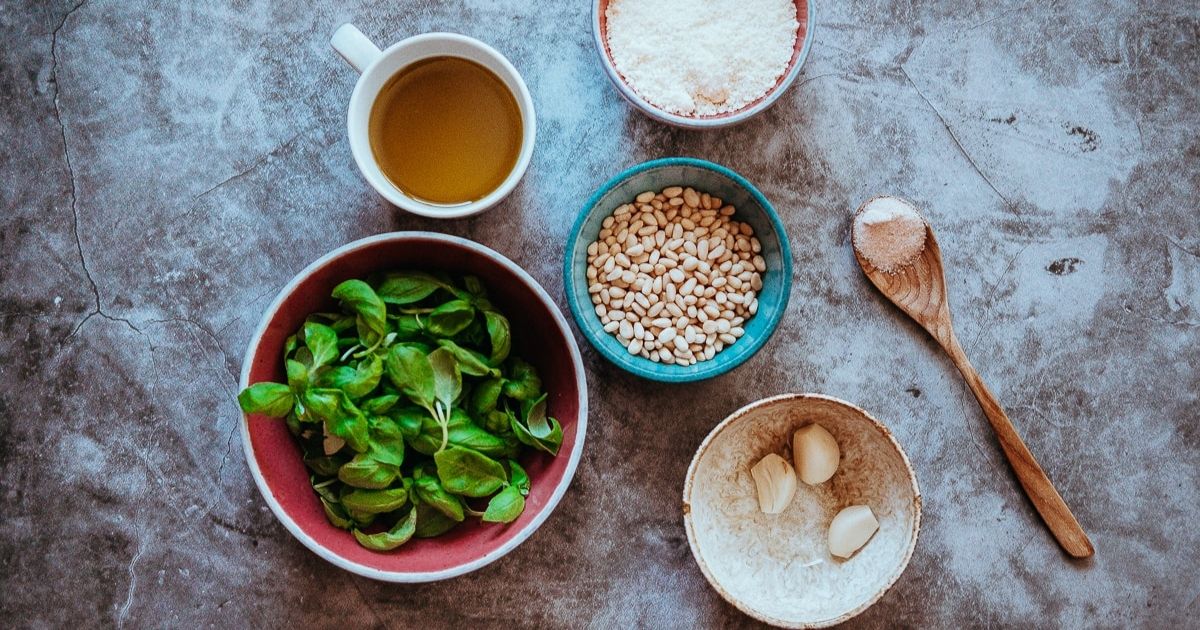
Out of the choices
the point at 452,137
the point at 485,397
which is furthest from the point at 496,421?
the point at 452,137

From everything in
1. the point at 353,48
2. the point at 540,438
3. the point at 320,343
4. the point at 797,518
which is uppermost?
the point at 353,48

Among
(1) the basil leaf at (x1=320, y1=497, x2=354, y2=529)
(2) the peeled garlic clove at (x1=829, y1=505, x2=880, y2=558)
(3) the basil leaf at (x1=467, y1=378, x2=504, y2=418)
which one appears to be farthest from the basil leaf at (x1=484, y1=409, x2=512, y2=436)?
(2) the peeled garlic clove at (x1=829, y1=505, x2=880, y2=558)

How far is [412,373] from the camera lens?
967mm

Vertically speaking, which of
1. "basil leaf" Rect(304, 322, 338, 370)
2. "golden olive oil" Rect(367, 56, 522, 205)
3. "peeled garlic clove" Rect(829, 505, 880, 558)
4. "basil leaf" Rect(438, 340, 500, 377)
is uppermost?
"golden olive oil" Rect(367, 56, 522, 205)

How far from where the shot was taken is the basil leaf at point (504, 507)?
3.26 ft

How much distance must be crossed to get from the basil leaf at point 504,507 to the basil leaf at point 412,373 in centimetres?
14

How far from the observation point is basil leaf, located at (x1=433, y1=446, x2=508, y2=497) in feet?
3.19

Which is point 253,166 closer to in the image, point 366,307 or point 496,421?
point 366,307

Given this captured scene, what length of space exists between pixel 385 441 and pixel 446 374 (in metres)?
0.10

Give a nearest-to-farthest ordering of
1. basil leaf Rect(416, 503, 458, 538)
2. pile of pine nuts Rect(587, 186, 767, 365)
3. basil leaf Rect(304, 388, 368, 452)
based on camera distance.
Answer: basil leaf Rect(304, 388, 368, 452) → basil leaf Rect(416, 503, 458, 538) → pile of pine nuts Rect(587, 186, 767, 365)

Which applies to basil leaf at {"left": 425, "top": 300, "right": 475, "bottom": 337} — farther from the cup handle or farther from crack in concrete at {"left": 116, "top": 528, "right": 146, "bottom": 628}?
crack in concrete at {"left": 116, "top": 528, "right": 146, "bottom": 628}

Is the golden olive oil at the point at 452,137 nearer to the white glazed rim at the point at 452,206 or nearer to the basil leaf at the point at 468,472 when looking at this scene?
the white glazed rim at the point at 452,206

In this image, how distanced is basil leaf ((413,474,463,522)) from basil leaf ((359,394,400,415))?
0.33 feet

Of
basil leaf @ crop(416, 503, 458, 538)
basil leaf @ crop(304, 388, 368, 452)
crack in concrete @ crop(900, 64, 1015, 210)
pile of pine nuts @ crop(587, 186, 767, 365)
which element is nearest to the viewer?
basil leaf @ crop(304, 388, 368, 452)
